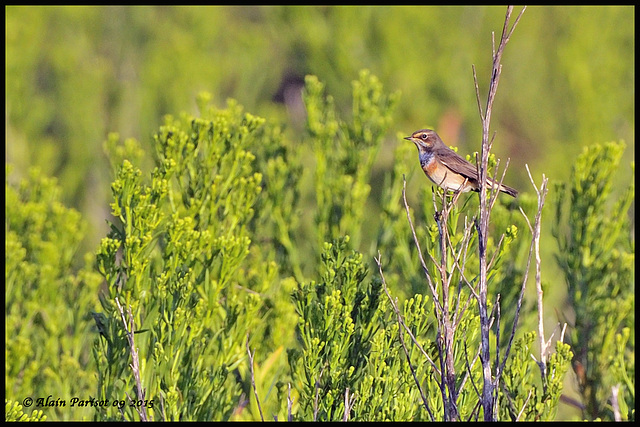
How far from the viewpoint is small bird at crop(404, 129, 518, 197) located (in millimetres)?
5477

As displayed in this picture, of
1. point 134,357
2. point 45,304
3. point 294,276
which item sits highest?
point 294,276

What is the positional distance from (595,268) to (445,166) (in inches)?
95.8

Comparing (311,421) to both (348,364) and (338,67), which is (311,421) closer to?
(348,364)

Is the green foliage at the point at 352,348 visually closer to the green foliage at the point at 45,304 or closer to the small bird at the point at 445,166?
the small bird at the point at 445,166

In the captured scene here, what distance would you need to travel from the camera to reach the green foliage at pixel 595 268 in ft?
22.7

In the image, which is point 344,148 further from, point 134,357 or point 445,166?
point 134,357

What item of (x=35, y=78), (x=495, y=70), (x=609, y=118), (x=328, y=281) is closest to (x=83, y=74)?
(x=35, y=78)

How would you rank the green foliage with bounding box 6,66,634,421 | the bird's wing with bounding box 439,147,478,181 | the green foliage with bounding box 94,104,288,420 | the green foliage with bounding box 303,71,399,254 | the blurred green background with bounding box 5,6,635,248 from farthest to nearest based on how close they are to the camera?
the blurred green background with bounding box 5,6,635,248 → the green foliage with bounding box 303,71,399,254 → the bird's wing with bounding box 439,147,478,181 → the green foliage with bounding box 94,104,288,420 → the green foliage with bounding box 6,66,634,421

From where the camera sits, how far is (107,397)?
17.7ft

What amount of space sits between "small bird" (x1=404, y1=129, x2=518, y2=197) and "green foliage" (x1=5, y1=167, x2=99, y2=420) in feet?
11.7

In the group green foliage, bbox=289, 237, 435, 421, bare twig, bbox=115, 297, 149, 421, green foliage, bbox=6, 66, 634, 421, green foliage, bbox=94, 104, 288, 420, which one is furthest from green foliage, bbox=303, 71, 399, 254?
bare twig, bbox=115, 297, 149, 421

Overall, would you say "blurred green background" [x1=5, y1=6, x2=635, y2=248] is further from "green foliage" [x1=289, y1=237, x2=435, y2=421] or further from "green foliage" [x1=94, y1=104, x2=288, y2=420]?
"green foliage" [x1=289, y1=237, x2=435, y2=421]

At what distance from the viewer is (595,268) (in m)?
7.07

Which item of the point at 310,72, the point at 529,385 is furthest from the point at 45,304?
the point at 310,72
